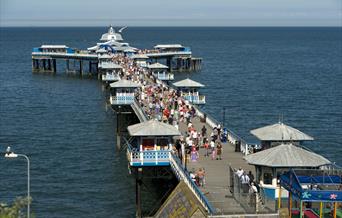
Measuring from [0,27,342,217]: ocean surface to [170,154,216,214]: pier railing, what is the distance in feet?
17.2

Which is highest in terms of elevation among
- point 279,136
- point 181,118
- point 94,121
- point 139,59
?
point 279,136

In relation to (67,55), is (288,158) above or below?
above

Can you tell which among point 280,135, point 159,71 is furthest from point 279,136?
point 159,71

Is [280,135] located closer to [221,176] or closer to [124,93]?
[221,176]

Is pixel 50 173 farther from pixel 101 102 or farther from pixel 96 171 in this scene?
pixel 101 102

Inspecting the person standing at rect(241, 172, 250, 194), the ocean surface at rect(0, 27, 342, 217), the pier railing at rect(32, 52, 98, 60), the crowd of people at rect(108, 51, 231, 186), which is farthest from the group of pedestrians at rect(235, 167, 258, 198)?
the pier railing at rect(32, 52, 98, 60)

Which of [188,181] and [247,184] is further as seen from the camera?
[188,181]

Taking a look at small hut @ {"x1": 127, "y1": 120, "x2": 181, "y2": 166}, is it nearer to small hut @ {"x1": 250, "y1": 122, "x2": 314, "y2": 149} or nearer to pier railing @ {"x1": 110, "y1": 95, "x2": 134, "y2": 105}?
small hut @ {"x1": 250, "y1": 122, "x2": 314, "y2": 149}

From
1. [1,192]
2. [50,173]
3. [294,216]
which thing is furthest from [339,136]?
[294,216]

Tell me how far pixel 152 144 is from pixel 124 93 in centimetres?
2183

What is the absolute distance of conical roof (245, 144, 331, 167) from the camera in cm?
2320

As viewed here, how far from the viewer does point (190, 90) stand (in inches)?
2058

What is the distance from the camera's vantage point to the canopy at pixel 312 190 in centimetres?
2002

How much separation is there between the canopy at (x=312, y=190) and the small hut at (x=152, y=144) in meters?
9.17
